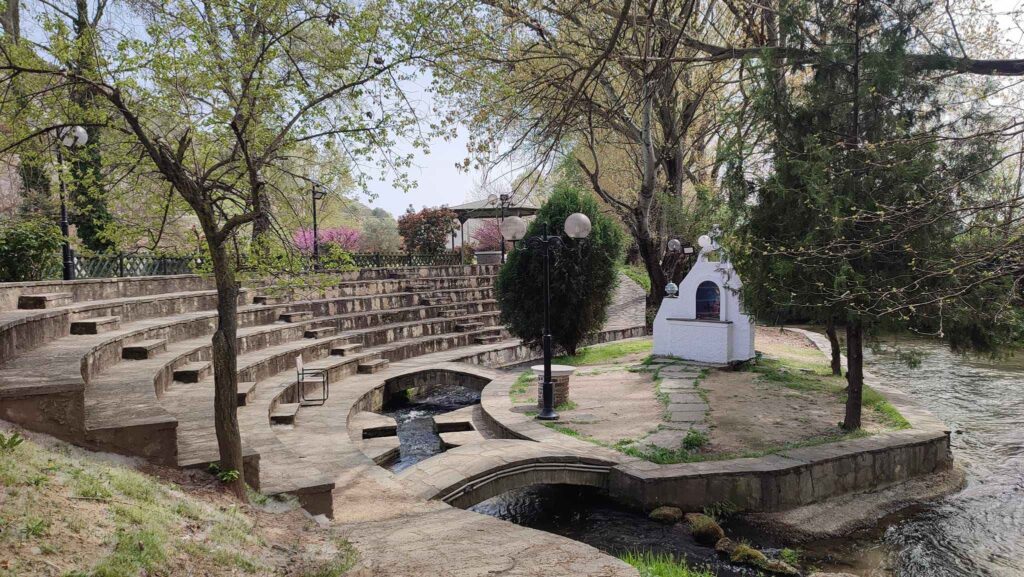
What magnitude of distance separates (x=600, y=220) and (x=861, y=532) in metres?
8.37

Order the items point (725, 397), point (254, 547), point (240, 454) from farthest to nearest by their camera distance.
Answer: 1. point (725, 397)
2. point (240, 454)
3. point (254, 547)

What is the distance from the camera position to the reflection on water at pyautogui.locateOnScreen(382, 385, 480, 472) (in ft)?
26.6

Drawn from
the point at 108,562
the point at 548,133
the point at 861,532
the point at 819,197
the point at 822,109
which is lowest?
the point at 861,532

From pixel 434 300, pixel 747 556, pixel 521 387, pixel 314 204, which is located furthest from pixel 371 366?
pixel 747 556

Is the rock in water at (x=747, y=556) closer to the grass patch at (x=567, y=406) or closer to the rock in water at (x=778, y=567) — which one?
the rock in water at (x=778, y=567)

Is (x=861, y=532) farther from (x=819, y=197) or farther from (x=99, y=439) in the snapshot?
(x=99, y=439)

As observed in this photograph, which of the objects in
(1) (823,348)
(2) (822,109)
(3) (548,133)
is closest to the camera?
(3) (548,133)

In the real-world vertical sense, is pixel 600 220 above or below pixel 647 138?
below

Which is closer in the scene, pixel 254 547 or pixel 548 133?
pixel 254 547

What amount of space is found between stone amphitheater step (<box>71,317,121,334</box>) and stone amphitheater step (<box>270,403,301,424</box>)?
92.4 inches

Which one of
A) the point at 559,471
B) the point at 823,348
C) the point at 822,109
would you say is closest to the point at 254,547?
the point at 559,471

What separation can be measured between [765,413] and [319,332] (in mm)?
8936

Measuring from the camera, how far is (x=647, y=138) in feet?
39.0

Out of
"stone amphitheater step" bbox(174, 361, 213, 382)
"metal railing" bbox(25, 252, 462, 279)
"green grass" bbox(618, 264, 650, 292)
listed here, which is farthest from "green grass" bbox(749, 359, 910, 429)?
"green grass" bbox(618, 264, 650, 292)
